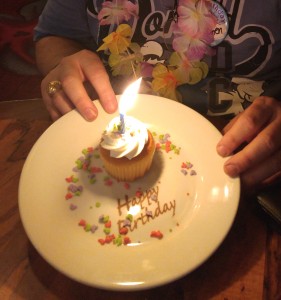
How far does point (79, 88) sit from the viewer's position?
97 cm

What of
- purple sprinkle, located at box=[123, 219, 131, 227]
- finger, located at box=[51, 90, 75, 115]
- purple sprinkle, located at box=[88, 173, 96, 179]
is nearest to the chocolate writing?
purple sprinkle, located at box=[123, 219, 131, 227]

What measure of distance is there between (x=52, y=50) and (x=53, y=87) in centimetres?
28

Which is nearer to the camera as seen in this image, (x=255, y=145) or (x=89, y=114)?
(x=255, y=145)

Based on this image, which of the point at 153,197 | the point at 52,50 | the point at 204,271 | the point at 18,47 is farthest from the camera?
the point at 18,47

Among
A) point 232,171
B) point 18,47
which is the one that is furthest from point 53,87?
point 18,47

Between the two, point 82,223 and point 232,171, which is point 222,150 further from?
point 82,223

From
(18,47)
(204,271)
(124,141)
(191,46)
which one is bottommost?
(18,47)

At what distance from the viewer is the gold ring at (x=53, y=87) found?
1.04 meters

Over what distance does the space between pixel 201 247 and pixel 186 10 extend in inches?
27.4

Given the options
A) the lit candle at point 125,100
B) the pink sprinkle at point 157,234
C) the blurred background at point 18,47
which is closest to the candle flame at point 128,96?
the lit candle at point 125,100

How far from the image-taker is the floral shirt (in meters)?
1.00

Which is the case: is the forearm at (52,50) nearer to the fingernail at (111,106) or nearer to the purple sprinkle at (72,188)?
the fingernail at (111,106)

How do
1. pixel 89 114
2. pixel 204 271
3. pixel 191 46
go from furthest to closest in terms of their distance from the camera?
pixel 191 46
pixel 89 114
pixel 204 271

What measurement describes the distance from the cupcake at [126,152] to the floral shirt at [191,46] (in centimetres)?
30
